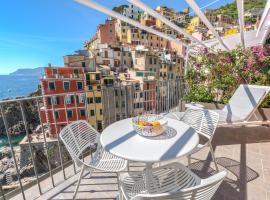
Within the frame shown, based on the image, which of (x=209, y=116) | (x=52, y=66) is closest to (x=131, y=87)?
(x=209, y=116)

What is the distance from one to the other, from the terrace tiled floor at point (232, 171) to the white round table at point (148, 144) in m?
0.85

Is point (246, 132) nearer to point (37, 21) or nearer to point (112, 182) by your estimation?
point (112, 182)

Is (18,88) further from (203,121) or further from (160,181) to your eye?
(160,181)

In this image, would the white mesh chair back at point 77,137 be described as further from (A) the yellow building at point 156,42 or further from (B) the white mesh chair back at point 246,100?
(A) the yellow building at point 156,42

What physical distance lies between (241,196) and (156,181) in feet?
4.03

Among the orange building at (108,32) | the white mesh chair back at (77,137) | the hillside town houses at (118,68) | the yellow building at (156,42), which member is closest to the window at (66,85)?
the hillside town houses at (118,68)

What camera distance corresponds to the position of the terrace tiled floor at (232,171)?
2047 millimetres

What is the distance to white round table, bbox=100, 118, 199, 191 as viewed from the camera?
4.46 feet

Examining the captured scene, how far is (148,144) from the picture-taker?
1.54 m

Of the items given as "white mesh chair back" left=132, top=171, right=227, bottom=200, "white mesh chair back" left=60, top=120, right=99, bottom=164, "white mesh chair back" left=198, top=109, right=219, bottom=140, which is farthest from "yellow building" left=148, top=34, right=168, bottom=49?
"white mesh chair back" left=132, top=171, right=227, bottom=200

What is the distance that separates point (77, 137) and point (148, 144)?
0.98 meters

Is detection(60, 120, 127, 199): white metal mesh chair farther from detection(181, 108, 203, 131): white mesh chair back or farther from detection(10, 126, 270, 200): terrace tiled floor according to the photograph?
detection(181, 108, 203, 131): white mesh chair back

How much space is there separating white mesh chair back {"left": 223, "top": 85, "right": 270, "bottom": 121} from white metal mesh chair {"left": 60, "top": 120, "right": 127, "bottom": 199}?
8.99 feet

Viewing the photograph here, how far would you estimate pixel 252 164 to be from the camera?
2.59m
